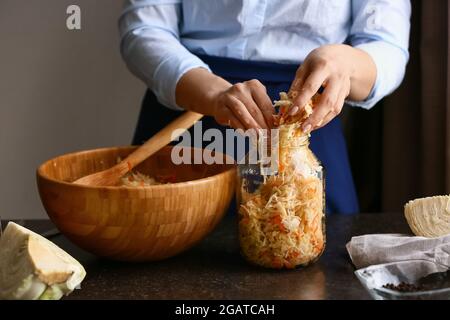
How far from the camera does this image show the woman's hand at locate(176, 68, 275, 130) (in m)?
0.87

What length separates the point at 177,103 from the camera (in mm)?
1116

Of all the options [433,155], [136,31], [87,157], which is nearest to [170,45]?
[136,31]

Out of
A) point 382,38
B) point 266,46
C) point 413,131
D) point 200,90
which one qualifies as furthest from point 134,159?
point 413,131

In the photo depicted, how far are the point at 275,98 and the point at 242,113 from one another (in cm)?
34

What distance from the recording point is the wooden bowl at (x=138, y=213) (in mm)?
809

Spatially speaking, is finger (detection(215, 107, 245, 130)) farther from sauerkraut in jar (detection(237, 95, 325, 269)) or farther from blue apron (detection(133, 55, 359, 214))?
blue apron (detection(133, 55, 359, 214))

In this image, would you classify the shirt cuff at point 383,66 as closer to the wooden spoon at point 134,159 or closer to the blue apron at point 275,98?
the blue apron at point 275,98

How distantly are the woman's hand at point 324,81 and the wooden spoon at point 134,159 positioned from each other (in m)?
0.21

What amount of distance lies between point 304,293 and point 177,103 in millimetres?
461

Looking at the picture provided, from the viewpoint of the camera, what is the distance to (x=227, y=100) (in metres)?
0.92
